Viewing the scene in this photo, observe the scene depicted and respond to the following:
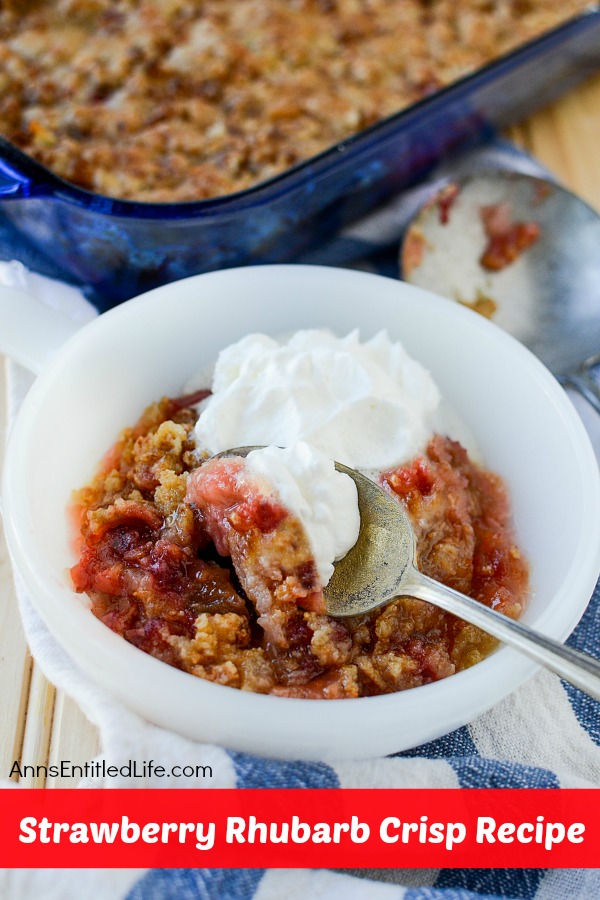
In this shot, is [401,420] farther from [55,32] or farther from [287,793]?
[55,32]

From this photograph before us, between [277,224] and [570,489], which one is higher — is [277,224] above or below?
above

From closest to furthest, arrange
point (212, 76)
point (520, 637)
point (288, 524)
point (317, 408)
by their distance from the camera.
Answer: point (520, 637), point (288, 524), point (317, 408), point (212, 76)

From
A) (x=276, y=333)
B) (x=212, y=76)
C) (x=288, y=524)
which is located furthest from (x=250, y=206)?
(x=288, y=524)

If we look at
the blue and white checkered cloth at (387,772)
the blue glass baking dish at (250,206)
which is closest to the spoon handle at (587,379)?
the blue and white checkered cloth at (387,772)

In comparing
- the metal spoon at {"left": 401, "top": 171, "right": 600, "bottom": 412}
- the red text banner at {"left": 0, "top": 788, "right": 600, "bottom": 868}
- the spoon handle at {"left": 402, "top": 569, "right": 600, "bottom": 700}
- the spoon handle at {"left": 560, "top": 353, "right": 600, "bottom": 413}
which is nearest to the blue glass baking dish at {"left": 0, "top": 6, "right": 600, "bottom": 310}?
the metal spoon at {"left": 401, "top": 171, "right": 600, "bottom": 412}

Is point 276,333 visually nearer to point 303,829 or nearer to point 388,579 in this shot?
point 388,579

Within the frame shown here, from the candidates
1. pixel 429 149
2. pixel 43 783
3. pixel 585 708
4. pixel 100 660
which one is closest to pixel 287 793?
pixel 100 660

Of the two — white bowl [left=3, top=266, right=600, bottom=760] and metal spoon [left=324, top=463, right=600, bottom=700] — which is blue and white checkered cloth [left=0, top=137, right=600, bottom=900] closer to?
white bowl [left=3, top=266, right=600, bottom=760]
